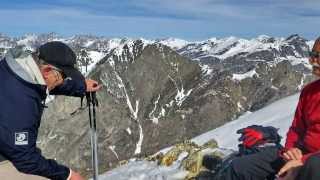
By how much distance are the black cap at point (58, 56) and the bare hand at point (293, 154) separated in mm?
3110

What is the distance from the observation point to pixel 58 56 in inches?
242

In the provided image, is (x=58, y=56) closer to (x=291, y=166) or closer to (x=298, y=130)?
(x=291, y=166)

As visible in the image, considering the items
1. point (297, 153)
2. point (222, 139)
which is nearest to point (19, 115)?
point (297, 153)

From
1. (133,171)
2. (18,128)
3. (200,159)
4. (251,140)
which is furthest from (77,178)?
(133,171)

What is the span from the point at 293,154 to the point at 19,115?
3.61 meters

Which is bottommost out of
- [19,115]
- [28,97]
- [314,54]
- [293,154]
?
[293,154]

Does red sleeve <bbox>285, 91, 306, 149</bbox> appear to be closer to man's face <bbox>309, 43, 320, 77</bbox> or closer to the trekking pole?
man's face <bbox>309, 43, 320, 77</bbox>

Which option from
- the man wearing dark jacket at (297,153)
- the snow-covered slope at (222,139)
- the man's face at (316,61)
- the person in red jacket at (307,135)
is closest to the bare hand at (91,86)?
the man wearing dark jacket at (297,153)

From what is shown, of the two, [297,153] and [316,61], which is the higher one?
[316,61]

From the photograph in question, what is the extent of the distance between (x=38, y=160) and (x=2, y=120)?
0.56 m

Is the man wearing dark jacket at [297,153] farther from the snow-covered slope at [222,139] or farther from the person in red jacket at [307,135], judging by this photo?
the snow-covered slope at [222,139]

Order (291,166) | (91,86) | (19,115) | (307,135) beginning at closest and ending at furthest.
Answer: (19,115)
(291,166)
(307,135)
(91,86)

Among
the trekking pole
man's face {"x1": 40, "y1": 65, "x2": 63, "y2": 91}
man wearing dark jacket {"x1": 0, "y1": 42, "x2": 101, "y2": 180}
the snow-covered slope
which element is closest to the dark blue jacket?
man wearing dark jacket {"x1": 0, "y1": 42, "x2": 101, "y2": 180}

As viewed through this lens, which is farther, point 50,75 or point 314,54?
point 314,54
